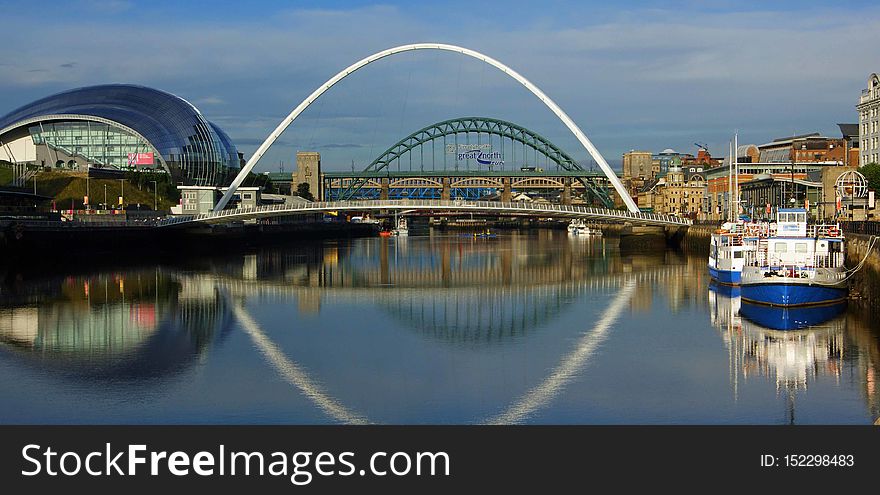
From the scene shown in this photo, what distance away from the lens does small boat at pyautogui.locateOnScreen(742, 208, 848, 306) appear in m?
35.4

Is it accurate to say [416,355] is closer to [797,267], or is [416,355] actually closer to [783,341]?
[783,341]

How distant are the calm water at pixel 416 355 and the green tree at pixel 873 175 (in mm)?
20013

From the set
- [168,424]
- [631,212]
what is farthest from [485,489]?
[631,212]

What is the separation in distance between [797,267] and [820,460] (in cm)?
2229

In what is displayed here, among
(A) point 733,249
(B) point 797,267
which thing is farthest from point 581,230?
(B) point 797,267

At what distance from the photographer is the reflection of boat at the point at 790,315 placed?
3238 centimetres

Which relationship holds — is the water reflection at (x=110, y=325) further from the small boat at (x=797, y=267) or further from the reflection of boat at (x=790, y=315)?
the small boat at (x=797, y=267)

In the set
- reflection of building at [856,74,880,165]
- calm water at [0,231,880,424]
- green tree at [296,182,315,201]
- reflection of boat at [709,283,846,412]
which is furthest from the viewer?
green tree at [296,182,315,201]

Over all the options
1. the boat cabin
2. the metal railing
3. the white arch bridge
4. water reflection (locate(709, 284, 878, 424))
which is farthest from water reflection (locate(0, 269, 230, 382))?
the metal railing

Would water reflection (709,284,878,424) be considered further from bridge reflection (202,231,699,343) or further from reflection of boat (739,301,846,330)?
bridge reflection (202,231,699,343)

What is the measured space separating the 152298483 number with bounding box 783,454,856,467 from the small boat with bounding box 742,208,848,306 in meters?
20.3

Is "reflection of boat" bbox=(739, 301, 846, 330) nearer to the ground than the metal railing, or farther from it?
nearer to the ground

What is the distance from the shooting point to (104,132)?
108125 mm

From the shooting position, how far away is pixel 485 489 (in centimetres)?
1504
